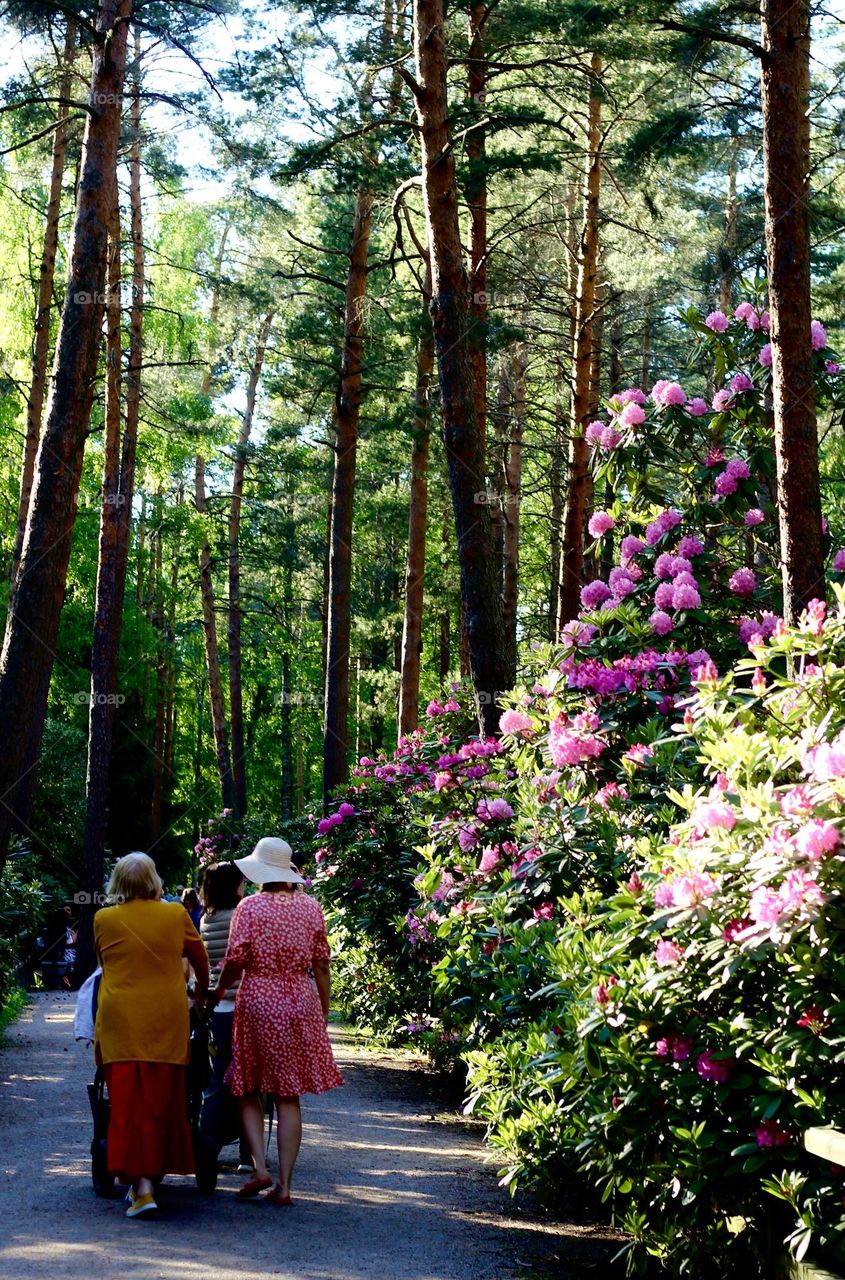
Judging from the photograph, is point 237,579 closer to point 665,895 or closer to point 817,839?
point 665,895

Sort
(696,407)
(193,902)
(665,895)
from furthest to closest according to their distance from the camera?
(193,902) → (696,407) → (665,895)

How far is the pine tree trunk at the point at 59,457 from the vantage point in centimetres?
1048

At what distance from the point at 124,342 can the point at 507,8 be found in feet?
40.4

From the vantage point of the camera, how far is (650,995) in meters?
5.36

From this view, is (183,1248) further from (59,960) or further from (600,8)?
(59,960)

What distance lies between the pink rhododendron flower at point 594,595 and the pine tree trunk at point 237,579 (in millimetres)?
25387

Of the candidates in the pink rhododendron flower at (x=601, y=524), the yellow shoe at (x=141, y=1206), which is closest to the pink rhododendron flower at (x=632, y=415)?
the pink rhododendron flower at (x=601, y=524)

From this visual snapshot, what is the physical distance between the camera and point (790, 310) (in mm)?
8109

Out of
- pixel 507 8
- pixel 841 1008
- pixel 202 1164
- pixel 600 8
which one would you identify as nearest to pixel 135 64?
pixel 507 8

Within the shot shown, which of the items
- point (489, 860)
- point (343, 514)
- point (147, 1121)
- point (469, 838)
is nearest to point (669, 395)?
point (469, 838)

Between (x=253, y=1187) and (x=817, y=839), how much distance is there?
3.98 metres

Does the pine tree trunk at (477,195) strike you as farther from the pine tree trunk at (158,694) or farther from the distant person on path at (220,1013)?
the pine tree trunk at (158,694)

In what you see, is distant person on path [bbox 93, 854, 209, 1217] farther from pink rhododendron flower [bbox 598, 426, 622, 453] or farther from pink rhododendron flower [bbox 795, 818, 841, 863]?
pink rhododendron flower [bbox 598, 426, 622, 453]

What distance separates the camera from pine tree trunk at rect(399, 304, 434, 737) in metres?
20.7
